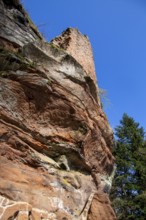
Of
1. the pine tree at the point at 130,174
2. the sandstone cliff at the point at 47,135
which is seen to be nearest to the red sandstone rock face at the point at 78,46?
the sandstone cliff at the point at 47,135

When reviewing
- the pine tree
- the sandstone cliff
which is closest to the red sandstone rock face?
the sandstone cliff

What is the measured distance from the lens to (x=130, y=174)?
68.5 feet

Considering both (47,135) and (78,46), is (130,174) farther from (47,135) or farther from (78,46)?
(47,135)

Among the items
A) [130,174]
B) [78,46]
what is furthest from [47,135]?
[130,174]

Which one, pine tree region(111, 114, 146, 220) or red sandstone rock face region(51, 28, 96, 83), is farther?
pine tree region(111, 114, 146, 220)

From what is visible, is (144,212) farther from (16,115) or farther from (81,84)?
(16,115)

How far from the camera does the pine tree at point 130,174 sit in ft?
59.1

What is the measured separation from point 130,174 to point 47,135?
1585 centimetres

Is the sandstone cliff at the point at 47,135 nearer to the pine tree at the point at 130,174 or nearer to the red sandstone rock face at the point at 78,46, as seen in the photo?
the red sandstone rock face at the point at 78,46

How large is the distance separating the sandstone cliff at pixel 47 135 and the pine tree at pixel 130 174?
35.3 feet

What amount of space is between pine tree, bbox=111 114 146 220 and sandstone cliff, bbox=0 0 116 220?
10.7 meters

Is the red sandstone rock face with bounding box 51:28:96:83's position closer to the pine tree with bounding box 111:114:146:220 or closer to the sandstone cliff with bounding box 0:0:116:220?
the sandstone cliff with bounding box 0:0:116:220

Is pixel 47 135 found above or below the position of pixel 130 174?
below

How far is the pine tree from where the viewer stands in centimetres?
1800
